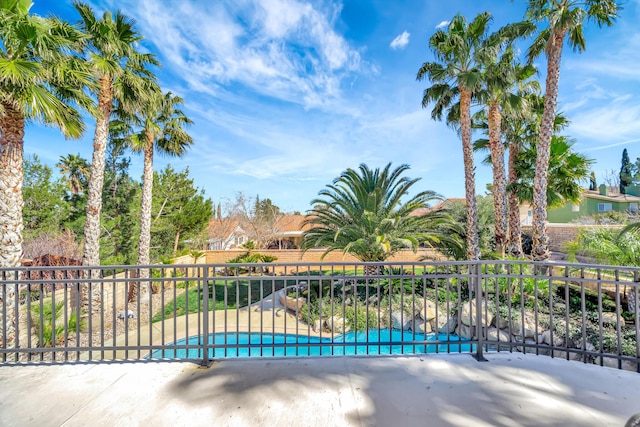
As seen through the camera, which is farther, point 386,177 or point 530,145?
point 530,145

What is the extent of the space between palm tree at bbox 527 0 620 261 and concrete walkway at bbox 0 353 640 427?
6928 mm

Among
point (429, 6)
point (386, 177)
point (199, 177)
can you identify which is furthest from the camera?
point (199, 177)

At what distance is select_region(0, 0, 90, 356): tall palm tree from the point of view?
487 cm

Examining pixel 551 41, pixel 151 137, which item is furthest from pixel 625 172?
pixel 151 137

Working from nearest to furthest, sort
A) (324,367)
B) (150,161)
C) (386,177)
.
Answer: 1. (324,367)
2. (386,177)
3. (150,161)

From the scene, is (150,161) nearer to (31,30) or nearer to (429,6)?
(31,30)

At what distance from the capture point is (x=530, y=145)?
10.7 metres

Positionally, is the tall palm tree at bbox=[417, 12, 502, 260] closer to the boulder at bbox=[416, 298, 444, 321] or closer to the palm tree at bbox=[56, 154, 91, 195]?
the boulder at bbox=[416, 298, 444, 321]

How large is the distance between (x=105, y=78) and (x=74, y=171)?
38.8ft

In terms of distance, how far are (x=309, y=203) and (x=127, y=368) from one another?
24.6 ft

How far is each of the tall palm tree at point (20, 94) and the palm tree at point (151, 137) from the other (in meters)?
3.95

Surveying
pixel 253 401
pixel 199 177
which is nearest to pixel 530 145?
pixel 253 401

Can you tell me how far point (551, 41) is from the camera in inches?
314

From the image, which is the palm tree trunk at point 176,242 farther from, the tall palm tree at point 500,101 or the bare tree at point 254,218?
the tall palm tree at point 500,101
